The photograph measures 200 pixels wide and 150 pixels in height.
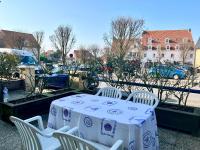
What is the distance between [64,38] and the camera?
2803cm

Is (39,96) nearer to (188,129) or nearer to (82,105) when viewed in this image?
(82,105)

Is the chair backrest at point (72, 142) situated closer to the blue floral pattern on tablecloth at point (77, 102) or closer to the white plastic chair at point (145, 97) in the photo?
the blue floral pattern on tablecloth at point (77, 102)

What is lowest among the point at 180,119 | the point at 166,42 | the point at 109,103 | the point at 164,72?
the point at 180,119

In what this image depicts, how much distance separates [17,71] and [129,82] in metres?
5.70

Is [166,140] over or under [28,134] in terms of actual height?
under

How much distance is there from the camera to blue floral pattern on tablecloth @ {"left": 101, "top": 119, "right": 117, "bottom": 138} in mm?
2424

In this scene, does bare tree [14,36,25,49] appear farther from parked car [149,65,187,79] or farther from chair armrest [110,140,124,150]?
chair armrest [110,140,124,150]

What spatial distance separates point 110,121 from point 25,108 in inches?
102

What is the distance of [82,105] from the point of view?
9.87ft

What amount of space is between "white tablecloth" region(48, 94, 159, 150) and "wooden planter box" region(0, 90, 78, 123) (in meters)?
1.43

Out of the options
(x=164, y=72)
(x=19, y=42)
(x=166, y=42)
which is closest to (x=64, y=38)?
(x=19, y=42)

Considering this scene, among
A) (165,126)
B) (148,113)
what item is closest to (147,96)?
(165,126)

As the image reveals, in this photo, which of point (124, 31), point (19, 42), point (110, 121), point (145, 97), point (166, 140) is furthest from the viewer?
point (19, 42)

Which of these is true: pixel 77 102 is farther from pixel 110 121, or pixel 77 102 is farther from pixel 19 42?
pixel 19 42
